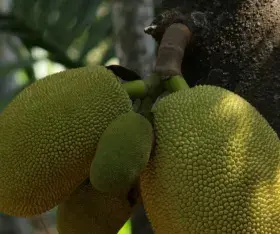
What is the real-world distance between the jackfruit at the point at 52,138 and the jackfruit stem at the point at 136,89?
39 mm

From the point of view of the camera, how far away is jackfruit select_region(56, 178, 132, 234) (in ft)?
2.74

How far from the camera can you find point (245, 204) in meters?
0.67

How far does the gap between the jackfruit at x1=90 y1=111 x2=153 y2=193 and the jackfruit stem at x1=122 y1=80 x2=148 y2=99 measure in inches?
4.6

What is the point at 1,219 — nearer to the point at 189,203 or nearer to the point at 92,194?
the point at 92,194

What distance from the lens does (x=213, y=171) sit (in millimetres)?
682

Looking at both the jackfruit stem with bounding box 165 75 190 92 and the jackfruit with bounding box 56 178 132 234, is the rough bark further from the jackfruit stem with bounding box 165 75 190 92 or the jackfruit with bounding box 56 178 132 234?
the jackfruit with bounding box 56 178 132 234

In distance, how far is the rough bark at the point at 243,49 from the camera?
888 mm

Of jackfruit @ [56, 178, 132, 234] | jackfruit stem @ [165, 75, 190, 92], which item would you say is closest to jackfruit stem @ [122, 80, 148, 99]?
jackfruit stem @ [165, 75, 190, 92]

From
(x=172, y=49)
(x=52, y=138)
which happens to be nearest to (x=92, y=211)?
(x=52, y=138)

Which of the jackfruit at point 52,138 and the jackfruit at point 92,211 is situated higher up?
the jackfruit at point 52,138

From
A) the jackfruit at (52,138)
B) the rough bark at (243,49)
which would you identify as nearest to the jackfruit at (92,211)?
the jackfruit at (52,138)

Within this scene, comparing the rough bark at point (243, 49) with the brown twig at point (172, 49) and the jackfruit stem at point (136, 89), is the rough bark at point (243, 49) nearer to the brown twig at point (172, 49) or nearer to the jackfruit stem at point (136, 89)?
the brown twig at point (172, 49)

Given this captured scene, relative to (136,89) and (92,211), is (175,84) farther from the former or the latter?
(92,211)

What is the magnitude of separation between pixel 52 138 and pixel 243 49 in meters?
0.34
